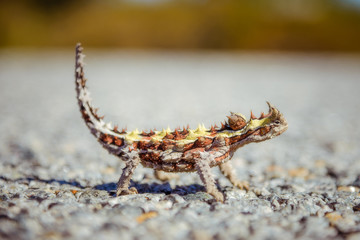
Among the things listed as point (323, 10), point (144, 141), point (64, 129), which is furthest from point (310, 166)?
point (323, 10)

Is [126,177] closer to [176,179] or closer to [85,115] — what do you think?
[85,115]

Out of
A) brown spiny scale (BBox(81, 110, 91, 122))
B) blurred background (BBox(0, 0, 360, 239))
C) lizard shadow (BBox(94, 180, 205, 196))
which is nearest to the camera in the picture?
blurred background (BBox(0, 0, 360, 239))

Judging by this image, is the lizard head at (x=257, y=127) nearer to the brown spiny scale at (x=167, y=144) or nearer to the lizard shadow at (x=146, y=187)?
the brown spiny scale at (x=167, y=144)

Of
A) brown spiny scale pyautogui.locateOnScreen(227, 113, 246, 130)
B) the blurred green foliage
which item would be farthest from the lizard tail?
the blurred green foliage

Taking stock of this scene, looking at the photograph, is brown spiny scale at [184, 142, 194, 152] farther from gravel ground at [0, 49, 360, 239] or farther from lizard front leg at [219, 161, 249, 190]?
lizard front leg at [219, 161, 249, 190]

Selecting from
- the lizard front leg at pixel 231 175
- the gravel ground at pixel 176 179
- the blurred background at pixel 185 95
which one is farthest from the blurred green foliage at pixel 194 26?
the lizard front leg at pixel 231 175

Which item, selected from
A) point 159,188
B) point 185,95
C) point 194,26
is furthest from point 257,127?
point 194,26

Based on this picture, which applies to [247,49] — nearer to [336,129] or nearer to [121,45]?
[121,45]
